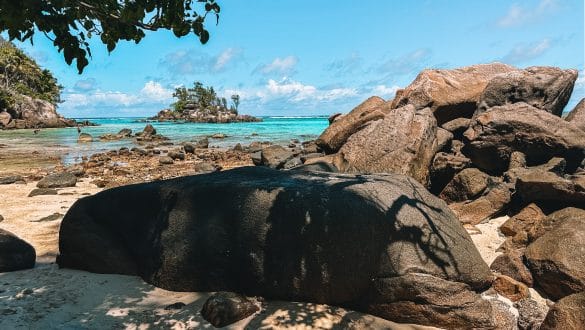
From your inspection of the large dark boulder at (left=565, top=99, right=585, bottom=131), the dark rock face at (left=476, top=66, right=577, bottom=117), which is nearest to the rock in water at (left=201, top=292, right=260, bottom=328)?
the dark rock face at (left=476, top=66, right=577, bottom=117)

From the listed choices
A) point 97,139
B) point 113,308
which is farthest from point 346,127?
point 97,139

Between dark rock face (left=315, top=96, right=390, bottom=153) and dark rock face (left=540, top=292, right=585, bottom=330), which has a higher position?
dark rock face (left=315, top=96, right=390, bottom=153)

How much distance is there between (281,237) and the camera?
5965 millimetres

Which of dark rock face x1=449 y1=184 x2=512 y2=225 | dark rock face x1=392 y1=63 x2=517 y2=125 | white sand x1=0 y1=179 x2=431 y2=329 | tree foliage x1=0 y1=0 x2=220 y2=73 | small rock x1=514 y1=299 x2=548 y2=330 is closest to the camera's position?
tree foliage x1=0 y1=0 x2=220 y2=73

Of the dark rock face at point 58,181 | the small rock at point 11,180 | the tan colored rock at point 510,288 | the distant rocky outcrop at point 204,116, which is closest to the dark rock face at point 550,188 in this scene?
the tan colored rock at point 510,288

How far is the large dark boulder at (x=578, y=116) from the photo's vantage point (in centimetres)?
1236

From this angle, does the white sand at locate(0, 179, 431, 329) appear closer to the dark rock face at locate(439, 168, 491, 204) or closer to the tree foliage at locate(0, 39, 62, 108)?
the dark rock face at locate(439, 168, 491, 204)

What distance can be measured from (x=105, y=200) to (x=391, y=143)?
686 centimetres

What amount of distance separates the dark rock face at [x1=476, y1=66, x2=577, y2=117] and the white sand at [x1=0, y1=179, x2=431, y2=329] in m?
9.31

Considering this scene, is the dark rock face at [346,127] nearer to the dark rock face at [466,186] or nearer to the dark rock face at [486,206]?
the dark rock face at [466,186]

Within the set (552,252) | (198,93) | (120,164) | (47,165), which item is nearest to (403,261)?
(552,252)

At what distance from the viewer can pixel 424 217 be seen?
612 centimetres

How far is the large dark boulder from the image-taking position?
487 inches

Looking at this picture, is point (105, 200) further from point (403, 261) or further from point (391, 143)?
point (391, 143)
